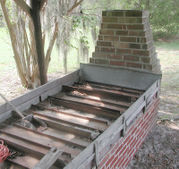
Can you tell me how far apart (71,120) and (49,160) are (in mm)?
1413

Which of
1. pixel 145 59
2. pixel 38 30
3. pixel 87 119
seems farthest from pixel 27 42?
pixel 87 119

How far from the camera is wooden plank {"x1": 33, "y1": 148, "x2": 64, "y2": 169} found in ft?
8.36

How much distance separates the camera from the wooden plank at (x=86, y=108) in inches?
163

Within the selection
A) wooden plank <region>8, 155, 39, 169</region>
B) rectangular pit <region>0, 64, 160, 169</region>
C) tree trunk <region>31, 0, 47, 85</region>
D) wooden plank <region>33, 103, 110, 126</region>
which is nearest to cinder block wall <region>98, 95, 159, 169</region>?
rectangular pit <region>0, 64, 160, 169</region>

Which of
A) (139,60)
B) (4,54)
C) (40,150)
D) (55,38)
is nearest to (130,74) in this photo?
(139,60)

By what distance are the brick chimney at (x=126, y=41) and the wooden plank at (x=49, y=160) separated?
320 centimetres

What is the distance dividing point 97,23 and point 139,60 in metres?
5.11

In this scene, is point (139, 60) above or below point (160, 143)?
above

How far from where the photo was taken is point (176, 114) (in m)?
7.46

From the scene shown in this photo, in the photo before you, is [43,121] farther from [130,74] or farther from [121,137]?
[130,74]

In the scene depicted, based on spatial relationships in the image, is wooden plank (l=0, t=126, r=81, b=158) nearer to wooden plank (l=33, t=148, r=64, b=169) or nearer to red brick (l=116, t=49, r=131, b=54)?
wooden plank (l=33, t=148, r=64, b=169)

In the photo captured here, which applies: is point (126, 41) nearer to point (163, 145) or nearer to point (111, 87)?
point (111, 87)

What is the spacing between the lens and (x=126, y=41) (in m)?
5.30

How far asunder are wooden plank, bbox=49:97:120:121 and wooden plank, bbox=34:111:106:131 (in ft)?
1.24
